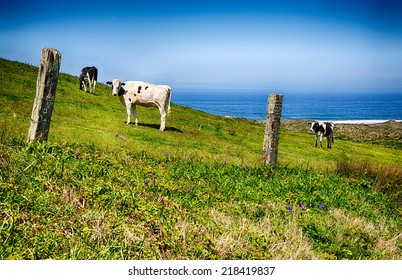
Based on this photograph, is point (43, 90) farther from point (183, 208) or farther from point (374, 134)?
point (374, 134)

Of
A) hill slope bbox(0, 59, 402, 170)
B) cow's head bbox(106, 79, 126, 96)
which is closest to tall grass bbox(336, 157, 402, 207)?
hill slope bbox(0, 59, 402, 170)

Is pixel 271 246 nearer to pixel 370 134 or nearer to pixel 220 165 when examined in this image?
pixel 220 165

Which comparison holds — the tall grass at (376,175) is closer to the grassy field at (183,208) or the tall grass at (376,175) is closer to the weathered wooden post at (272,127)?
the grassy field at (183,208)

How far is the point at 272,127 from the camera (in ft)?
38.4

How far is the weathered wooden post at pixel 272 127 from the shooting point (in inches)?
457

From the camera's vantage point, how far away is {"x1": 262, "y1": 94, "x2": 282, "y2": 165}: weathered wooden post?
38.1 ft

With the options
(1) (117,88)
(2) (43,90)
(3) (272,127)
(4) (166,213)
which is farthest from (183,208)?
(1) (117,88)

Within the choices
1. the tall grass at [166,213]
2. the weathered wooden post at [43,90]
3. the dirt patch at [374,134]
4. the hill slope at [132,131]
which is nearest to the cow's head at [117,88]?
the hill slope at [132,131]

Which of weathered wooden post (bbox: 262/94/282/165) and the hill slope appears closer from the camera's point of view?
weathered wooden post (bbox: 262/94/282/165)

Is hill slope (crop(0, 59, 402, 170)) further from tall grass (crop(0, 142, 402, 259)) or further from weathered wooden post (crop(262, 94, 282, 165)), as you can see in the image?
tall grass (crop(0, 142, 402, 259))

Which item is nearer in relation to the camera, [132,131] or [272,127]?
[272,127]

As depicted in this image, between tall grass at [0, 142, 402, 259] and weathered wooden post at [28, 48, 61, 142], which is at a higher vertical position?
weathered wooden post at [28, 48, 61, 142]

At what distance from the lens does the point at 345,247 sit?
652cm

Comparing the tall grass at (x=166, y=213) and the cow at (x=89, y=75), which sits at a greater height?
the cow at (x=89, y=75)
